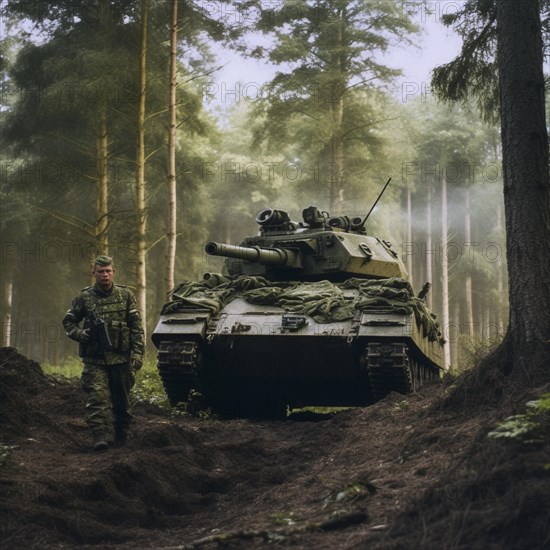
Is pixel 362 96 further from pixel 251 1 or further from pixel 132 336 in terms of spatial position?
pixel 132 336

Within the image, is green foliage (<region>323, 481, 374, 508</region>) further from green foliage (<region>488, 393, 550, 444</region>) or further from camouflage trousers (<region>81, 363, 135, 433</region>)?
camouflage trousers (<region>81, 363, 135, 433</region>)

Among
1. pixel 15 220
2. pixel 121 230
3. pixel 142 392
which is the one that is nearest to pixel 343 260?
pixel 142 392

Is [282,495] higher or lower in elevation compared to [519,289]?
lower

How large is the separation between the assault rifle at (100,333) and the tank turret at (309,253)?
3.46m

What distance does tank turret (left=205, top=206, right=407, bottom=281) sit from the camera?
40.3 feet

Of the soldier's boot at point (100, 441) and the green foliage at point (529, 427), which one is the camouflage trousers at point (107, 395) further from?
the green foliage at point (529, 427)

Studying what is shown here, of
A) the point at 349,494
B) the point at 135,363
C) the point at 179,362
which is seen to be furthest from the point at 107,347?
the point at 349,494

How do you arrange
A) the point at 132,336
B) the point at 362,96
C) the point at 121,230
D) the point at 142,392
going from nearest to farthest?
1. the point at 132,336
2. the point at 142,392
3. the point at 121,230
4. the point at 362,96

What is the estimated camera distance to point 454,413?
7.14 metres

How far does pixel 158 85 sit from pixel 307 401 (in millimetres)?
10604

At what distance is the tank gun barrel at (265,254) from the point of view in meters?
A: 11.1

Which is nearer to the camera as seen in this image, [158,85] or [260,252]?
[260,252]

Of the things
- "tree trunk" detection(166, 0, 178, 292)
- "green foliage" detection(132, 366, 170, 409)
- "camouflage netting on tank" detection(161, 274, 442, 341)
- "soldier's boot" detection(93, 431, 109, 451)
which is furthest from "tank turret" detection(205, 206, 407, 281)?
"tree trunk" detection(166, 0, 178, 292)

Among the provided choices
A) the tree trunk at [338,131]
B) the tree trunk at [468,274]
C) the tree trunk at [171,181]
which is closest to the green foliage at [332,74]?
the tree trunk at [338,131]
